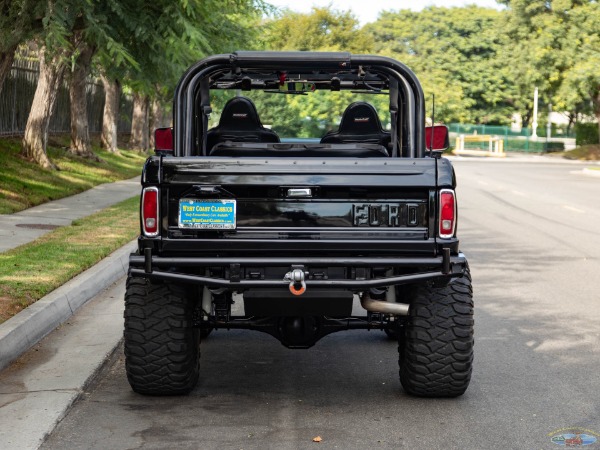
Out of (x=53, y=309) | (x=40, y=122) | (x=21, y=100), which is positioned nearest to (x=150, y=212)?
(x=53, y=309)

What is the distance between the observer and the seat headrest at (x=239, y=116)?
8.91m

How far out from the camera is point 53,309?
31.4 feet

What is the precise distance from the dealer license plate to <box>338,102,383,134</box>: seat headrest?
2.37 meters

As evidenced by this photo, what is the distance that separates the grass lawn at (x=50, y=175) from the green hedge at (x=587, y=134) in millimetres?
38771

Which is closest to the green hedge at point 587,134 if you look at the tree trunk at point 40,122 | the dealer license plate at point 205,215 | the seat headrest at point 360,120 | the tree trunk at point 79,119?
the tree trunk at point 79,119

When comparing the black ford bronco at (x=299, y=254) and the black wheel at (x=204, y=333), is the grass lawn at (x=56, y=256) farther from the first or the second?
the black ford bronco at (x=299, y=254)

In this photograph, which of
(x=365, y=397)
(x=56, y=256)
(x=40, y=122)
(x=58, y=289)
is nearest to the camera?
(x=365, y=397)

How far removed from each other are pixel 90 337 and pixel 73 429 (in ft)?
8.96

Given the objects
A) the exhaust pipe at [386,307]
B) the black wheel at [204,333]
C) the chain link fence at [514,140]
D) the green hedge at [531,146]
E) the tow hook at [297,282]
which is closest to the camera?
the tow hook at [297,282]

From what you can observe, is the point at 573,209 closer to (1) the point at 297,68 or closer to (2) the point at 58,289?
(2) the point at 58,289

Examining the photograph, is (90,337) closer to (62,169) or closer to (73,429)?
(73,429)

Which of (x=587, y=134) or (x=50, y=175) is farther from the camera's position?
(x=587, y=134)

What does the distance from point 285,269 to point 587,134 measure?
64256mm

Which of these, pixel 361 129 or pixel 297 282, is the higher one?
pixel 361 129
